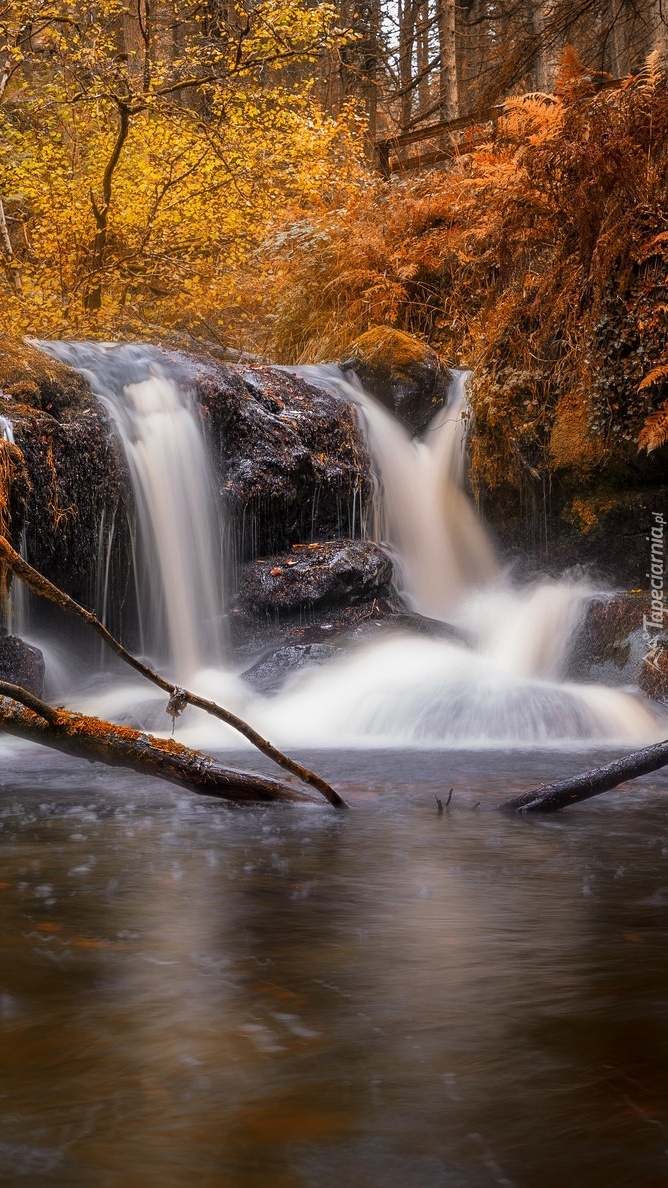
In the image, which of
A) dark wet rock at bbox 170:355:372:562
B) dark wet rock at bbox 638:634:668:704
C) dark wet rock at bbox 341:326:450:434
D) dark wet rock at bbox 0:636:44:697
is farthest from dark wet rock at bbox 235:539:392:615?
dark wet rock at bbox 638:634:668:704

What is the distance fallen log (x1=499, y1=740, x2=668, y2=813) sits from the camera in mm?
4871

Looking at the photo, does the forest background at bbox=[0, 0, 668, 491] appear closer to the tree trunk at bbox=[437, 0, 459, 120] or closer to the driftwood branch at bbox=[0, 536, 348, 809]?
the tree trunk at bbox=[437, 0, 459, 120]

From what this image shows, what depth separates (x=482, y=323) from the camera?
1249 cm

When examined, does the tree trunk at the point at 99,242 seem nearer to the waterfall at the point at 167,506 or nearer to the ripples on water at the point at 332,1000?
the waterfall at the point at 167,506

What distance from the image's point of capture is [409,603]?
11305 mm

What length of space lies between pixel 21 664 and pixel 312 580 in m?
2.86

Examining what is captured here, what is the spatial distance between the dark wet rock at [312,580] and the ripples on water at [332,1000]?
190 inches

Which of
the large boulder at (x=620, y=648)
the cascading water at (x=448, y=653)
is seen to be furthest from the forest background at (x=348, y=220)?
the large boulder at (x=620, y=648)

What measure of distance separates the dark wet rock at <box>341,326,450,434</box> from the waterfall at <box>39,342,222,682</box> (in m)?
2.64

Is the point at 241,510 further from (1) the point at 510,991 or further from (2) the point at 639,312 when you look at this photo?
(1) the point at 510,991

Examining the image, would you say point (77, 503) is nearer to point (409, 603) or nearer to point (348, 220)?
point (409, 603)

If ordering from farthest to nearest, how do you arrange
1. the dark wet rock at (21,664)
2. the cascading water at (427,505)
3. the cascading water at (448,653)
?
the cascading water at (427,505) → the dark wet rock at (21,664) → the cascading water at (448,653)

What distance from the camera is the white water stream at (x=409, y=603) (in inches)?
336

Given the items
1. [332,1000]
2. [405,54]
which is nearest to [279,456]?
[332,1000]
